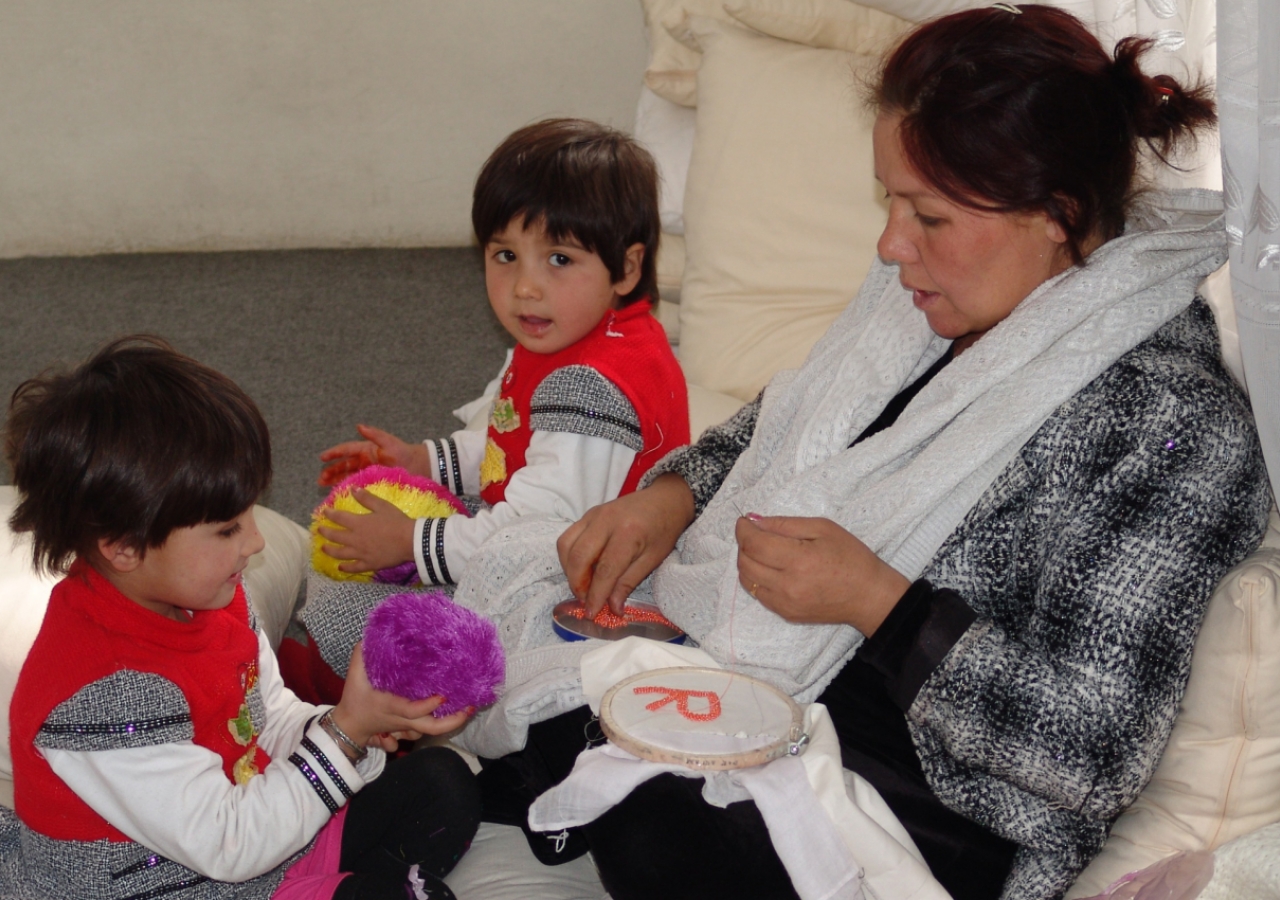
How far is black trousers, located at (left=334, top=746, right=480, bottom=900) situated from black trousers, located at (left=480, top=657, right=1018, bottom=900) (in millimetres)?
113

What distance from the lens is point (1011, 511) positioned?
1.07 m

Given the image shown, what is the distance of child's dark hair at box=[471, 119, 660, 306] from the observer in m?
1.57

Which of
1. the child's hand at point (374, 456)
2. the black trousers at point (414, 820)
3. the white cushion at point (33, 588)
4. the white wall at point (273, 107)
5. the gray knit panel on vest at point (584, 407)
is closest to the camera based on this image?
the black trousers at point (414, 820)

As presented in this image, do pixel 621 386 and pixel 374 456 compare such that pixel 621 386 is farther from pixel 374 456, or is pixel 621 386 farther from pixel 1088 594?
pixel 1088 594

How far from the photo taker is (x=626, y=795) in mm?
1044

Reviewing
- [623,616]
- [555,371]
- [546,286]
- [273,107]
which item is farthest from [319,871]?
[273,107]

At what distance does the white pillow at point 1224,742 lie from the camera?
3.08 ft

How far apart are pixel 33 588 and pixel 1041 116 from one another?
1.27 meters

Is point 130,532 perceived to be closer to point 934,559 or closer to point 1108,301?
point 934,559

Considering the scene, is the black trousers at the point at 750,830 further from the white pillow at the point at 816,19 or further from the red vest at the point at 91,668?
the white pillow at the point at 816,19

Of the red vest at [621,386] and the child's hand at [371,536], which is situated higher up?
the red vest at [621,386]

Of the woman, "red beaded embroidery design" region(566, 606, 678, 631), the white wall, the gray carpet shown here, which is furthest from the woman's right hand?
the white wall

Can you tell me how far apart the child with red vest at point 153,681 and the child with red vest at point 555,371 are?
0.36 meters

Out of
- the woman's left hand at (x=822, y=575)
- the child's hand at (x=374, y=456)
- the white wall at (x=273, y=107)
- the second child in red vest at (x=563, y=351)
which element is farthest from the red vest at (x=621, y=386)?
the white wall at (x=273, y=107)
